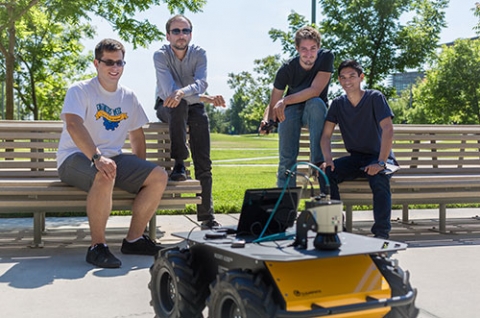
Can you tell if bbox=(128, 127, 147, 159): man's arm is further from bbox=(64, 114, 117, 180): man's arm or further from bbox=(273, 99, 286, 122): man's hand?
bbox=(273, 99, 286, 122): man's hand

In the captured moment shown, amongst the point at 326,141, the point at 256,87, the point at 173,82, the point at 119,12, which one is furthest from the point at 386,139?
the point at 256,87

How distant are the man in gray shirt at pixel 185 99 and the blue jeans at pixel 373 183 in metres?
1.25

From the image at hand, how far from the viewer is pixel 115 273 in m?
4.76

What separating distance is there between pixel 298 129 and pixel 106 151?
2023 mm

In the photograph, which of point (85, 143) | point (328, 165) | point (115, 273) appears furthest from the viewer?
point (328, 165)

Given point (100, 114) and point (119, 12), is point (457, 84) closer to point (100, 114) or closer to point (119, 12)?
point (119, 12)

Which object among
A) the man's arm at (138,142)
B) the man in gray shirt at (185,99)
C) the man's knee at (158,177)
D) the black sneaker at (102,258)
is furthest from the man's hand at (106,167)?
→ the man in gray shirt at (185,99)

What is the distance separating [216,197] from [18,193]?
4.37 m

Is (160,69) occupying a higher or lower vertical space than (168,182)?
higher

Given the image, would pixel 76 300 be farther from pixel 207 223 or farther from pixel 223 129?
pixel 223 129

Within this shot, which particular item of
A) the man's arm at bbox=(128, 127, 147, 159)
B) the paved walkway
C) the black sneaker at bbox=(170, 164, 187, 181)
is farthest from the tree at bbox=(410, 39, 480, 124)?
the man's arm at bbox=(128, 127, 147, 159)

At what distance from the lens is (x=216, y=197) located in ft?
31.0

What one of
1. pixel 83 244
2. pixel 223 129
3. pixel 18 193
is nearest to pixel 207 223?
pixel 83 244

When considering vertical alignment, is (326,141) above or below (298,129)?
below
